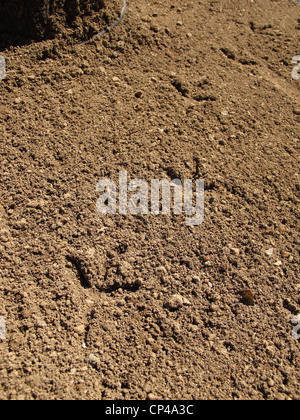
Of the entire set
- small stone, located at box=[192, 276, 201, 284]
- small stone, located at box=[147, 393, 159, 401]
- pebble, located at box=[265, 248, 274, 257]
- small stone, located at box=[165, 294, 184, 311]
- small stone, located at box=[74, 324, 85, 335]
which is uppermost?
pebble, located at box=[265, 248, 274, 257]

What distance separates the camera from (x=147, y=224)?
6.98 feet

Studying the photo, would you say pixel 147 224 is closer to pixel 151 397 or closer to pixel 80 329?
pixel 80 329

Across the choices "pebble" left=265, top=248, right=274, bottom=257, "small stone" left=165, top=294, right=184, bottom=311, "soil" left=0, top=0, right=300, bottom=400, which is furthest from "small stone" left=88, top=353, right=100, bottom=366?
"pebble" left=265, top=248, right=274, bottom=257

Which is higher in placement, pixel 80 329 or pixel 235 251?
pixel 235 251

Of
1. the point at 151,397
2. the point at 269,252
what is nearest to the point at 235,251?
the point at 269,252

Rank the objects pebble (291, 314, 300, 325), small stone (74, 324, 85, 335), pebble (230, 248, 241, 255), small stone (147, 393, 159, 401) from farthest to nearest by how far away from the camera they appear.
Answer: pebble (230, 248, 241, 255)
pebble (291, 314, 300, 325)
small stone (74, 324, 85, 335)
small stone (147, 393, 159, 401)

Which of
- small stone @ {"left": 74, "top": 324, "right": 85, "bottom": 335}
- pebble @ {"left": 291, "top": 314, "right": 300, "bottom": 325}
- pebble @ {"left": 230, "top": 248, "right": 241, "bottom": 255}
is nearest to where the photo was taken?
small stone @ {"left": 74, "top": 324, "right": 85, "bottom": 335}

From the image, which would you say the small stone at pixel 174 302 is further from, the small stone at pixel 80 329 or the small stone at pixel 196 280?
the small stone at pixel 80 329

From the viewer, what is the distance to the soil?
1.74 m

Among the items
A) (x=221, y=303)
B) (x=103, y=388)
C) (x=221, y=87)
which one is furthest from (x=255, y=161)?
(x=103, y=388)

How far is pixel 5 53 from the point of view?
2635 millimetres

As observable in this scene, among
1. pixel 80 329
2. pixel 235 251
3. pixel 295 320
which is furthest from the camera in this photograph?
pixel 235 251

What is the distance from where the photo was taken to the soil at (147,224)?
1.74m

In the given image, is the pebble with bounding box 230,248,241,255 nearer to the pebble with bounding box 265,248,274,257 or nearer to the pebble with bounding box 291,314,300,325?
the pebble with bounding box 265,248,274,257
